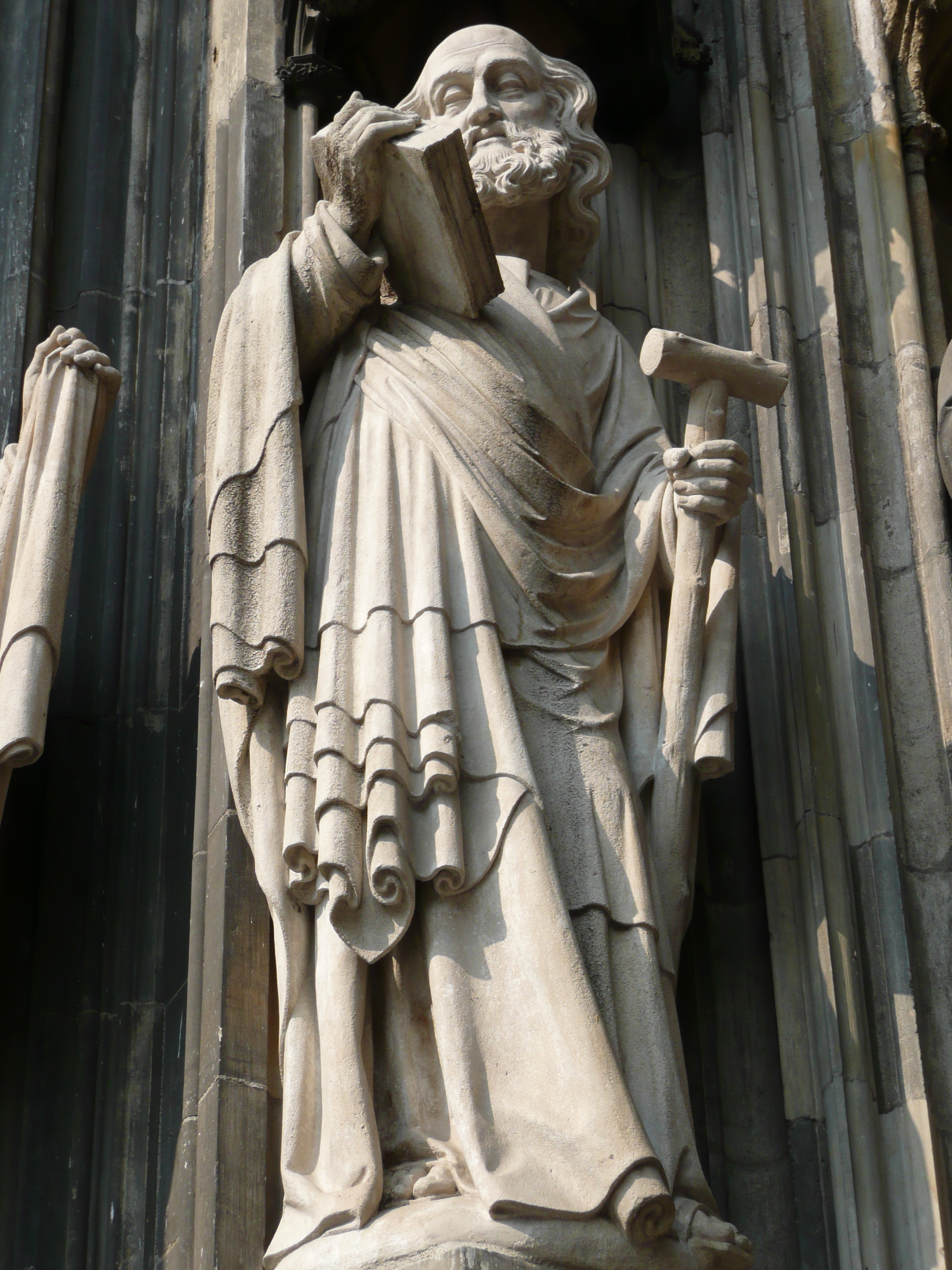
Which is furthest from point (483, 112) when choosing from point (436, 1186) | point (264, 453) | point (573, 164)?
point (436, 1186)

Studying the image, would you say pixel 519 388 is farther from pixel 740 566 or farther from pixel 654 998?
pixel 654 998

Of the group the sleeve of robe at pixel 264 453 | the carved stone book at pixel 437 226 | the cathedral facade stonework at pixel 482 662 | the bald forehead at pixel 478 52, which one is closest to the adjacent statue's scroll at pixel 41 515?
the cathedral facade stonework at pixel 482 662

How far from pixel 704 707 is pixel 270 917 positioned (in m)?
0.93

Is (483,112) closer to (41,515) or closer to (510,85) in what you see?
(510,85)

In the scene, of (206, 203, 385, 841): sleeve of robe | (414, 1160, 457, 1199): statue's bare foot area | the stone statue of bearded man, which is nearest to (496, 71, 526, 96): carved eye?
the stone statue of bearded man

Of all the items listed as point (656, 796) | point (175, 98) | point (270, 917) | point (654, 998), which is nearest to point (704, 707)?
point (656, 796)

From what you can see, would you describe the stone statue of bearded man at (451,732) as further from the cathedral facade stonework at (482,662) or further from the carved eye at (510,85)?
the carved eye at (510,85)

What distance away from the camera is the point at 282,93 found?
223 inches

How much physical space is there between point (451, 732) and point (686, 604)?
Answer: 60 centimetres

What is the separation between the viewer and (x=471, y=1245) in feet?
12.2

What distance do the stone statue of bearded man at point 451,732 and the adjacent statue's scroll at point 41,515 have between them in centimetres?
35

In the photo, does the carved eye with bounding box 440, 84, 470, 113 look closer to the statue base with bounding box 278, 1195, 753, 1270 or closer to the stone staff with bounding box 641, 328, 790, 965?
the stone staff with bounding box 641, 328, 790, 965

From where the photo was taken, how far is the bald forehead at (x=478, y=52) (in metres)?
5.24

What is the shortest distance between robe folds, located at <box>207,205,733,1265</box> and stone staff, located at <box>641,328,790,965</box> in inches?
1.9
